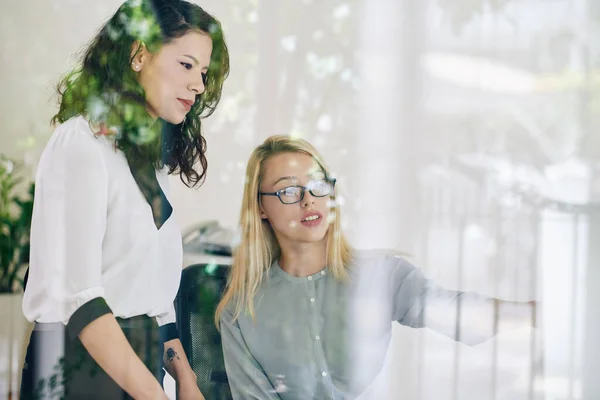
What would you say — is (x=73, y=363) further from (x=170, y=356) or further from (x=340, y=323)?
(x=340, y=323)

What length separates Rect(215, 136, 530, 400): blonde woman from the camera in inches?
78.0

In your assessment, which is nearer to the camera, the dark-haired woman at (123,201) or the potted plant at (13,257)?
the dark-haired woman at (123,201)

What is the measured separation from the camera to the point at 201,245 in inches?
80.0

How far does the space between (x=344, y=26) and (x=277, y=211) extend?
0.67 meters

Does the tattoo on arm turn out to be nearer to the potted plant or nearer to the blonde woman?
the blonde woman

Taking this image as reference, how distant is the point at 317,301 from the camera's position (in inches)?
78.7

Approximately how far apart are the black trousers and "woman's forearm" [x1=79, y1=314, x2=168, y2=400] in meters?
0.02

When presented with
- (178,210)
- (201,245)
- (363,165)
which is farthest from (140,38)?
(363,165)

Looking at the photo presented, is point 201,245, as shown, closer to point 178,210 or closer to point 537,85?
point 178,210

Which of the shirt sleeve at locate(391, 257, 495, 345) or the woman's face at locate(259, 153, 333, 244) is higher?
the woman's face at locate(259, 153, 333, 244)

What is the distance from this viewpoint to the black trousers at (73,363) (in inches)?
79.8

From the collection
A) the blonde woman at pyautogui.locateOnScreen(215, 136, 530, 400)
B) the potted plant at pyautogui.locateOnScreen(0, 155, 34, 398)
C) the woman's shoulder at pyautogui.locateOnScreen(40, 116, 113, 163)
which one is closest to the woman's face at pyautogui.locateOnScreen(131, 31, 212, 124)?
the woman's shoulder at pyautogui.locateOnScreen(40, 116, 113, 163)

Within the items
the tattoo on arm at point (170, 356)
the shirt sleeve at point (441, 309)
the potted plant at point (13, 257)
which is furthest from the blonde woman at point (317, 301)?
the potted plant at point (13, 257)

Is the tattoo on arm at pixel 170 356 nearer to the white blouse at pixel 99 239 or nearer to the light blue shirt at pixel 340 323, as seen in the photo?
the white blouse at pixel 99 239
